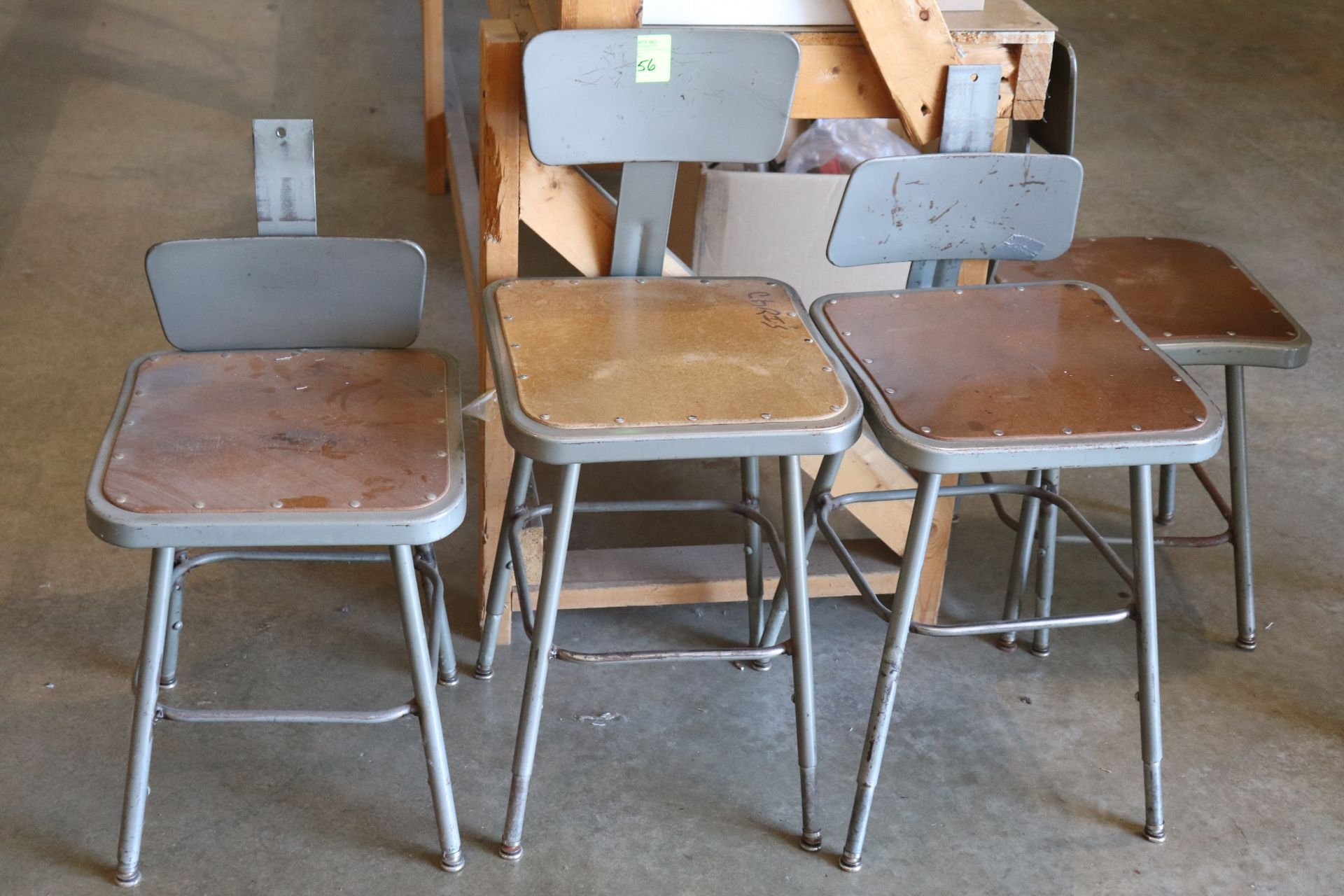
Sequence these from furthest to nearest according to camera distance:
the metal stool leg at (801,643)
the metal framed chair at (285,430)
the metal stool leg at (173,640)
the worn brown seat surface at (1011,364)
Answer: the metal stool leg at (173,640), the metal stool leg at (801,643), the worn brown seat surface at (1011,364), the metal framed chair at (285,430)

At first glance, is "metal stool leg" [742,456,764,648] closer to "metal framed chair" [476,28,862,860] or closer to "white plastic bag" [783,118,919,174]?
"metal framed chair" [476,28,862,860]

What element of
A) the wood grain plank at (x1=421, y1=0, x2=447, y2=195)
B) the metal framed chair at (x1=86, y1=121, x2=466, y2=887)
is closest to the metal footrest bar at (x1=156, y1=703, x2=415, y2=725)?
the metal framed chair at (x1=86, y1=121, x2=466, y2=887)

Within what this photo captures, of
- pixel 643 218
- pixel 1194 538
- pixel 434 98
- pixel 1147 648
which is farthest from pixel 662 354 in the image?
pixel 434 98

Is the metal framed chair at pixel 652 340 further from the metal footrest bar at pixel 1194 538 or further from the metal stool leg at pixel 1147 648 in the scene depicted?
the metal footrest bar at pixel 1194 538

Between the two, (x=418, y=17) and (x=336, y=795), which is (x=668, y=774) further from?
(x=418, y=17)

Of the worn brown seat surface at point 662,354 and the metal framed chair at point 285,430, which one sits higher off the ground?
the worn brown seat surface at point 662,354

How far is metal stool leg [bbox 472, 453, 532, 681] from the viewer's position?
1.95m

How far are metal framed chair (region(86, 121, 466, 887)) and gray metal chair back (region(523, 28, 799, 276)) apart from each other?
0.92 feet

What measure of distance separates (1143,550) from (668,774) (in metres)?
0.78

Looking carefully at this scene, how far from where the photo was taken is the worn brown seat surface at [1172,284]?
208 cm

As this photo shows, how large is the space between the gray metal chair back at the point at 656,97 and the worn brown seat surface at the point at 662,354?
18 cm

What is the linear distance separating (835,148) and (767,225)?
1.24ft

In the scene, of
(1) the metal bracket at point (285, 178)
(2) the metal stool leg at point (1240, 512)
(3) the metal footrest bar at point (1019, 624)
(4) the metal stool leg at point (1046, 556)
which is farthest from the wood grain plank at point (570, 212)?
(2) the metal stool leg at point (1240, 512)

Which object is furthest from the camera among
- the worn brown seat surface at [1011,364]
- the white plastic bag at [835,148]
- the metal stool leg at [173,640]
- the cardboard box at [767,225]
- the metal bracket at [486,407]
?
the white plastic bag at [835,148]
